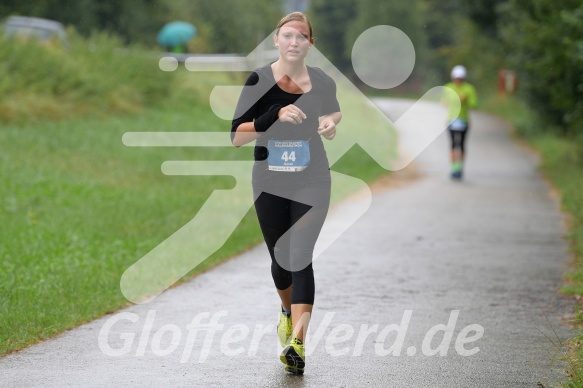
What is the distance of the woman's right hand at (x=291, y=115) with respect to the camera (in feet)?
20.7

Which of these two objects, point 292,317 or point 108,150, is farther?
point 108,150

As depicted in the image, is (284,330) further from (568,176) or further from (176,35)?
(176,35)

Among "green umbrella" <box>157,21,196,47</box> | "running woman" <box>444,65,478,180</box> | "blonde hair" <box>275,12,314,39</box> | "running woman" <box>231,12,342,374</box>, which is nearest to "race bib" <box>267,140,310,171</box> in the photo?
"running woman" <box>231,12,342,374</box>

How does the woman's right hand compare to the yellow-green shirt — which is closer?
the woman's right hand

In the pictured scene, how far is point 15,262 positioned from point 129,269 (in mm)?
1007

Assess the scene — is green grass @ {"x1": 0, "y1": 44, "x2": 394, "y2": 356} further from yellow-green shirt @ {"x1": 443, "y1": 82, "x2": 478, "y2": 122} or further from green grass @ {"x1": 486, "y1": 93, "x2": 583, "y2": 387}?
green grass @ {"x1": 486, "y1": 93, "x2": 583, "y2": 387}

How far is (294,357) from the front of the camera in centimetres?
637

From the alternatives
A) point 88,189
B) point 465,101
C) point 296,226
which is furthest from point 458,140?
point 296,226

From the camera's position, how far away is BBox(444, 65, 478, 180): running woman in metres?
20.6

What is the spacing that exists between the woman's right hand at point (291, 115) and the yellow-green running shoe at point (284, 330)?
130 cm

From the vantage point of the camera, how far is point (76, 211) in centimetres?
1341

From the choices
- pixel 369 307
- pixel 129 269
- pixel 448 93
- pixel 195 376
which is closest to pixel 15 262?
pixel 129 269

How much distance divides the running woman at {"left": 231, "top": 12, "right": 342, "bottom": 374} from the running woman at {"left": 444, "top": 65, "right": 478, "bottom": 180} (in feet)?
46.0

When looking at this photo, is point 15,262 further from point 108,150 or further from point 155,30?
point 155,30
